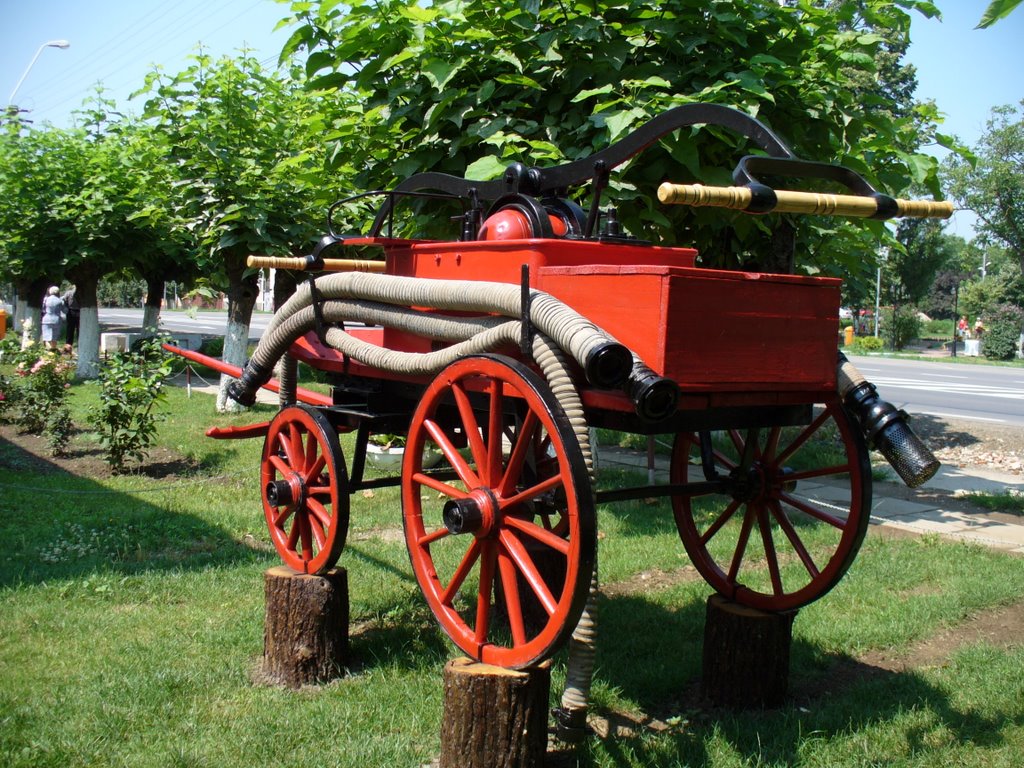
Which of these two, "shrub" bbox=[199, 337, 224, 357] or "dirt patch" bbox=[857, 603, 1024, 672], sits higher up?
"shrub" bbox=[199, 337, 224, 357]

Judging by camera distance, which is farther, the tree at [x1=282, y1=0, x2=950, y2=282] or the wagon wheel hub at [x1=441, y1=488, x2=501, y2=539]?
the tree at [x1=282, y1=0, x2=950, y2=282]

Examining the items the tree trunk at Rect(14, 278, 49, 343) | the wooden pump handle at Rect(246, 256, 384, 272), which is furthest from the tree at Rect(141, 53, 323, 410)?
the tree trunk at Rect(14, 278, 49, 343)

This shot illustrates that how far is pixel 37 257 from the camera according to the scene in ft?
51.7

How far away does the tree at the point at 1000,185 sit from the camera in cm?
3788

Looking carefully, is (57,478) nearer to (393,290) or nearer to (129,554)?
(129,554)

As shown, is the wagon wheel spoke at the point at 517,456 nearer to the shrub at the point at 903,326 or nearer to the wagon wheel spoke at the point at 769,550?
the wagon wheel spoke at the point at 769,550

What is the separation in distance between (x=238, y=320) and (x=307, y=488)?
8.45m

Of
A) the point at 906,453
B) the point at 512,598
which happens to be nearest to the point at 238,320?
the point at 512,598

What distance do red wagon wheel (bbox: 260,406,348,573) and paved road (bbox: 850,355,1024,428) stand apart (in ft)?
38.9

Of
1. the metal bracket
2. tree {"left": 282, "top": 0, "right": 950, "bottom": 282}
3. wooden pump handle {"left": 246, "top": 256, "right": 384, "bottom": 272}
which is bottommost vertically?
the metal bracket

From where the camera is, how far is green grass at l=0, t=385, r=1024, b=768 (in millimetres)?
3562

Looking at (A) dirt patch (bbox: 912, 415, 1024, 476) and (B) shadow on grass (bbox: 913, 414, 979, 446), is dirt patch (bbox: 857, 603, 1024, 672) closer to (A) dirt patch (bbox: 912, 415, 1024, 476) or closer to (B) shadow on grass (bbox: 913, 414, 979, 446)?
(A) dirt patch (bbox: 912, 415, 1024, 476)

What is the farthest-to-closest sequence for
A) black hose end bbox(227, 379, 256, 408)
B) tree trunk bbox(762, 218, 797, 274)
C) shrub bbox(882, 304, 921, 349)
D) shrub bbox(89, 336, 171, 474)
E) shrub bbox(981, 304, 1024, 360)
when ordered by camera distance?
shrub bbox(882, 304, 921, 349) < shrub bbox(981, 304, 1024, 360) < shrub bbox(89, 336, 171, 474) < black hose end bbox(227, 379, 256, 408) < tree trunk bbox(762, 218, 797, 274)

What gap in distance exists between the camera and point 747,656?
3.96 meters
